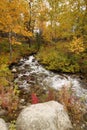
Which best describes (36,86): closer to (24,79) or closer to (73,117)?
(24,79)

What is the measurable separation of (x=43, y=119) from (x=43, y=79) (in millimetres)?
7809

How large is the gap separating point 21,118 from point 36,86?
5837 millimetres

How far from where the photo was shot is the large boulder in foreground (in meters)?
5.23

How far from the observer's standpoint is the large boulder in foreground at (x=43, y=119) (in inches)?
206

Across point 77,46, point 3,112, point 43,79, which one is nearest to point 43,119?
point 3,112

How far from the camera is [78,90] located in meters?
10.7

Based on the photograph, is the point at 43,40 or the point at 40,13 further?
the point at 43,40

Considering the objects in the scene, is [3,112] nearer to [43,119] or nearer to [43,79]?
[43,119]

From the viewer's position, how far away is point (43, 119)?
5.32 meters

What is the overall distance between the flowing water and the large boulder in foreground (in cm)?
411

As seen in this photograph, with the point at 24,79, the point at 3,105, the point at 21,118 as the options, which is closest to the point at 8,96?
the point at 3,105

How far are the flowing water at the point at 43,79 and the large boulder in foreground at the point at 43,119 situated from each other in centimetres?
411

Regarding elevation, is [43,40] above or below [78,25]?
below

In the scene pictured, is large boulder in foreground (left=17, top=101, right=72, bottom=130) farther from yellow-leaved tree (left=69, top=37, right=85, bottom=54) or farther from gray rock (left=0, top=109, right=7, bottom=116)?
yellow-leaved tree (left=69, top=37, right=85, bottom=54)
